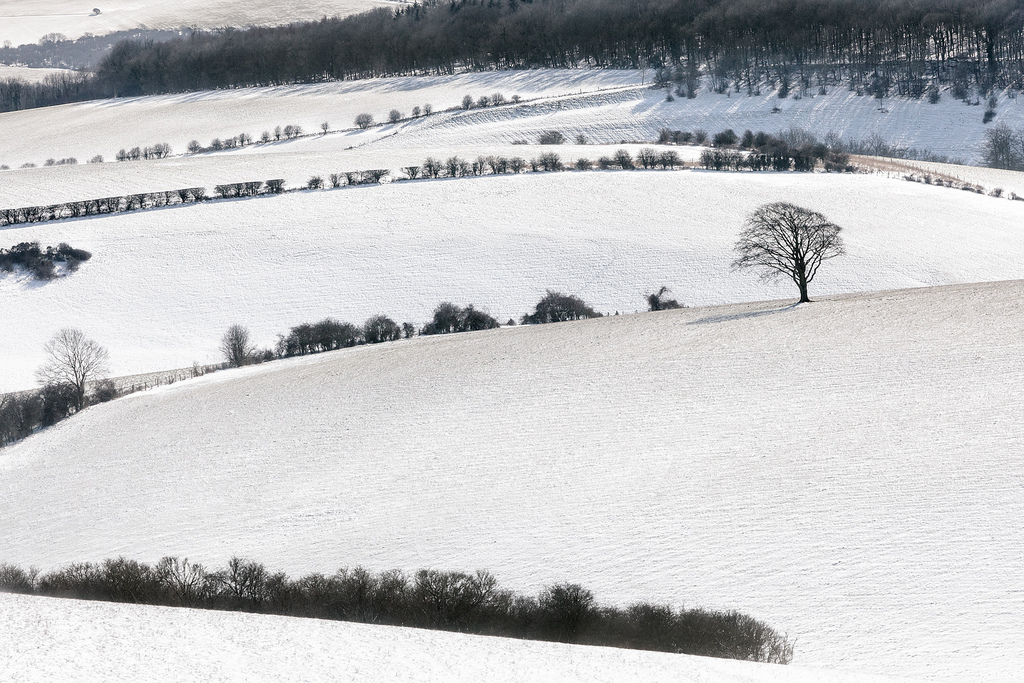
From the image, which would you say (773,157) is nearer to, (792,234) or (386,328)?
(792,234)

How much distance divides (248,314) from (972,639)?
49127 mm

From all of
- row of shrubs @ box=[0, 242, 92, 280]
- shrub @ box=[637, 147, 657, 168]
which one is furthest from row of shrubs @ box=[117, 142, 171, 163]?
shrub @ box=[637, 147, 657, 168]

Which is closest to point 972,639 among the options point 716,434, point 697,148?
point 716,434

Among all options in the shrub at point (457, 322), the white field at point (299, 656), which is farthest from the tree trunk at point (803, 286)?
the white field at point (299, 656)

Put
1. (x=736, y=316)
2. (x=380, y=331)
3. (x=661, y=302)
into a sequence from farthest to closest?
1. (x=661, y=302)
2. (x=380, y=331)
3. (x=736, y=316)

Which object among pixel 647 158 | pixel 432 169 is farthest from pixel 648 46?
pixel 432 169

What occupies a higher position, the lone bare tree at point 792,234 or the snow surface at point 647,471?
the lone bare tree at point 792,234

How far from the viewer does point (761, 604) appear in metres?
21.4

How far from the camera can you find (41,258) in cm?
6994

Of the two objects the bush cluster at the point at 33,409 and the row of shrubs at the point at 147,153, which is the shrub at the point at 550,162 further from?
the row of shrubs at the point at 147,153

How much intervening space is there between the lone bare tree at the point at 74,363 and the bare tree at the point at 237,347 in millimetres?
6058

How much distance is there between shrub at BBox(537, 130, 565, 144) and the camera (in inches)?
4067

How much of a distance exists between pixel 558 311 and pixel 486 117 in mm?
65358

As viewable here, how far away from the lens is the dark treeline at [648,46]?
413 ft
